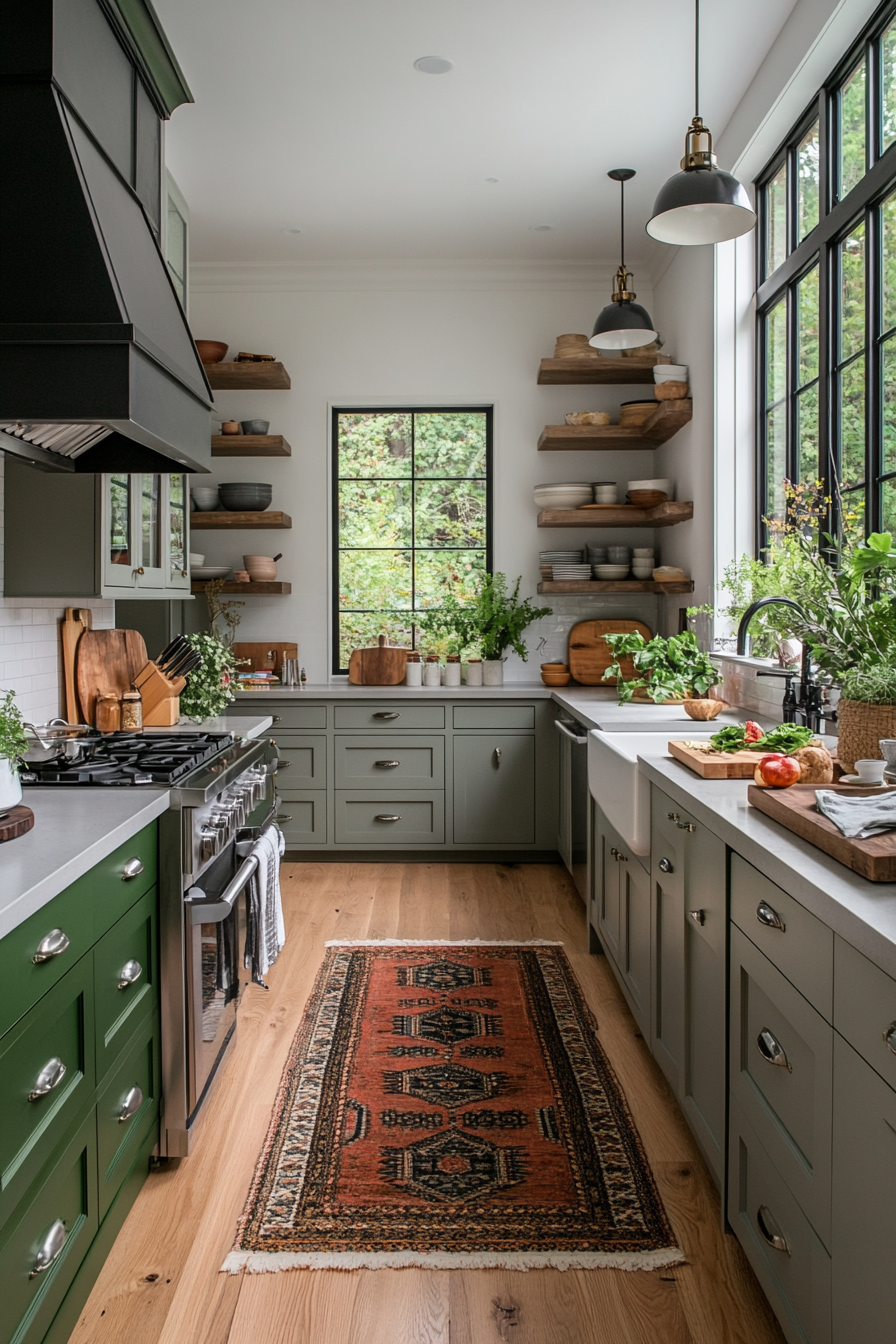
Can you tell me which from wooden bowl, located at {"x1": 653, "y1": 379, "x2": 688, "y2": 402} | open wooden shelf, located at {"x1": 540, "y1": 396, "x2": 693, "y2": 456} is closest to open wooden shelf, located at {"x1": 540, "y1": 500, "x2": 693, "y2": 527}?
open wooden shelf, located at {"x1": 540, "y1": 396, "x2": 693, "y2": 456}

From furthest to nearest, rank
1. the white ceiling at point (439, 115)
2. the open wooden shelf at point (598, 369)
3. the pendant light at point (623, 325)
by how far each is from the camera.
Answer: the open wooden shelf at point (598, 369), the pendant light at point (623, 325), the white ceiling at point (439, 115)

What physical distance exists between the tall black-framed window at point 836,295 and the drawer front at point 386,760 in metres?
1.88

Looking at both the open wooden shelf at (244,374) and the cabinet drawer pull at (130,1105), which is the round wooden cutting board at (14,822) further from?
the open wooden shelf at (244,374)

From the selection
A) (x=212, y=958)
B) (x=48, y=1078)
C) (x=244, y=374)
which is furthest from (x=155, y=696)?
(x=244, y=374)

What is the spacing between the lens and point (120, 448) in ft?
9.66

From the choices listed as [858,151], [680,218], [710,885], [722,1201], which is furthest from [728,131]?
[722,1201]

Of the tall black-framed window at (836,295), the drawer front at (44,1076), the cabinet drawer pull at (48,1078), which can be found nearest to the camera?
the drawer front at (44,1076)

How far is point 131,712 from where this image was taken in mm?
3244

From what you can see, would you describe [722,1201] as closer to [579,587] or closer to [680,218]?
[680,218]

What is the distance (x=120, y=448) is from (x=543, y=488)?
268 centimetres

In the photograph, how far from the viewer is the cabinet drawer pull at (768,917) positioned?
155 cm

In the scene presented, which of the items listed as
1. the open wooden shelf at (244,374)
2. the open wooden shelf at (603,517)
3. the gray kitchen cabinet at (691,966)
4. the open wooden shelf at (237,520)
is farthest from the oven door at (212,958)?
the open wooden shelf at (244,374)

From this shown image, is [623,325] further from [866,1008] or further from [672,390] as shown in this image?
[866,1008]

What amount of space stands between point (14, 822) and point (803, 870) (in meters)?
1.36
